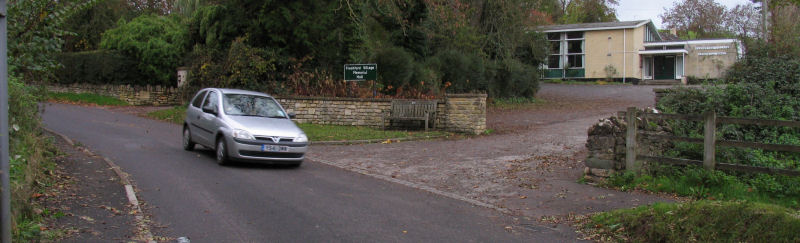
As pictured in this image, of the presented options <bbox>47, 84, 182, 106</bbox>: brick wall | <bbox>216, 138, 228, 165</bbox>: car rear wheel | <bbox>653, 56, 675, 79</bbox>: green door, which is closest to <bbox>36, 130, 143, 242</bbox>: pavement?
<bbox>216, 138, 228, 165</bbox>: car rear wheel

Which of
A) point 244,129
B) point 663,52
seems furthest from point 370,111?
point 663,52

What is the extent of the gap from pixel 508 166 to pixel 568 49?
3822cm

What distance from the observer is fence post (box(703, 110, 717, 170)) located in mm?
8898

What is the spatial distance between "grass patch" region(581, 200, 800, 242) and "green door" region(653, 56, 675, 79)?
143 ft

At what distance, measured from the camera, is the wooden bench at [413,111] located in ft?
61.4

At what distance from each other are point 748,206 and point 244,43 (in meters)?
19.4

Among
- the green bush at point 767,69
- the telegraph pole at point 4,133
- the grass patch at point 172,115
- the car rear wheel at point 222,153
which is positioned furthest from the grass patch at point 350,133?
the telegraph pole at point 4,133

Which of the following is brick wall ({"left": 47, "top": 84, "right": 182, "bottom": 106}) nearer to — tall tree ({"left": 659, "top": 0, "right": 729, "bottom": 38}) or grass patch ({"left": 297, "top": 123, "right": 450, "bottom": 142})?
grass patch ({"left": 297, "top": 123, "right": 450, "bottom": 142})

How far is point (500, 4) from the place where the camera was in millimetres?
28578

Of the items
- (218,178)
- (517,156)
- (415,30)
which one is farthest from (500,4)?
(218,178)

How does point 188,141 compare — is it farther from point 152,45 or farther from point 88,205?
point 152,45

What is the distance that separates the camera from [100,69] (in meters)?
31.6

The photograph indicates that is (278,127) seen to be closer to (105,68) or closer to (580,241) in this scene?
(580,241)

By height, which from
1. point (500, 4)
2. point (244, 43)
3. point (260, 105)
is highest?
point (500, 4)
